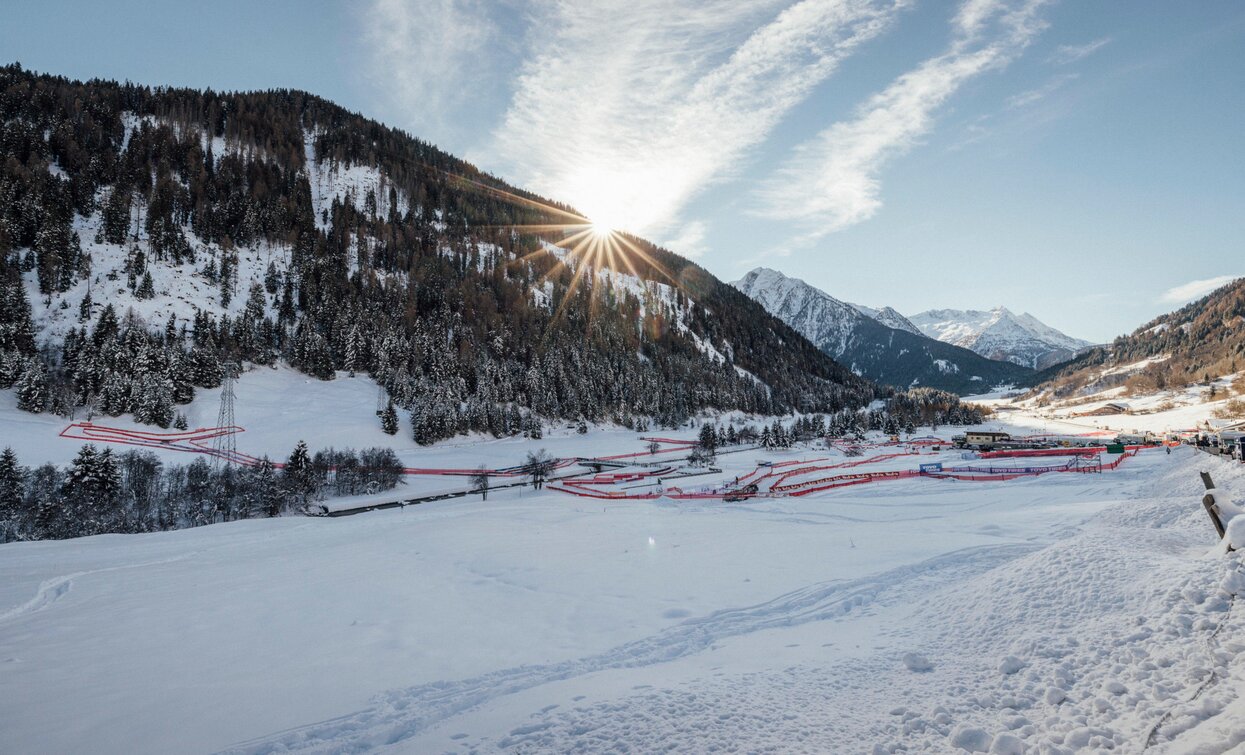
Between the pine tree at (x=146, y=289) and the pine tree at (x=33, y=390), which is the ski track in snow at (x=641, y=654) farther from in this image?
the pine tree at (x=146, y=289)

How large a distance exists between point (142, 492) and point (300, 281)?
70379 mm

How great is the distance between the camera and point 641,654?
10.5m

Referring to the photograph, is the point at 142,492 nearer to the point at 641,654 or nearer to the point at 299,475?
the point at 299,475

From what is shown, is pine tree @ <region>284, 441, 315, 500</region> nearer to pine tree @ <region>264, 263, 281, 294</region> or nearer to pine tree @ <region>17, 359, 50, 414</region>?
pine tree @ <region>17, 359, 50, 414</region>

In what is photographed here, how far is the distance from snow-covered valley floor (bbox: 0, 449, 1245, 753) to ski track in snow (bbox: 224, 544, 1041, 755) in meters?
0.06

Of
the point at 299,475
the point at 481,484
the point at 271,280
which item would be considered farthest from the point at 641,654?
the point at 271,280

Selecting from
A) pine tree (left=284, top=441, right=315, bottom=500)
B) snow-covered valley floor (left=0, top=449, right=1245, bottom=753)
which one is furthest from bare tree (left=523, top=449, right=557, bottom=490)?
snow-covered valley floor (left=0, top=449, right=1245, bottom=753)

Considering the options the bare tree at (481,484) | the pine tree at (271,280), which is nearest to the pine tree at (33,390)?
the pine tree at (271,280)

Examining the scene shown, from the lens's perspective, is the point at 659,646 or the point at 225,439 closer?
the point at 659,646

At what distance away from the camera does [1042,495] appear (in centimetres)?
2917

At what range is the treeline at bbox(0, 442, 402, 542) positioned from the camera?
1201 inches

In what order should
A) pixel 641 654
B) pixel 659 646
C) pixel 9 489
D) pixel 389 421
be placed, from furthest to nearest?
pixel 389 421 → pixel 9 489 → pixel 659 646 → pixel 641 654

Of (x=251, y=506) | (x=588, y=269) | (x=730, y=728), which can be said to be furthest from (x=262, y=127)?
(x=730, y=728)

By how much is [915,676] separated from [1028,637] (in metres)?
1.86
